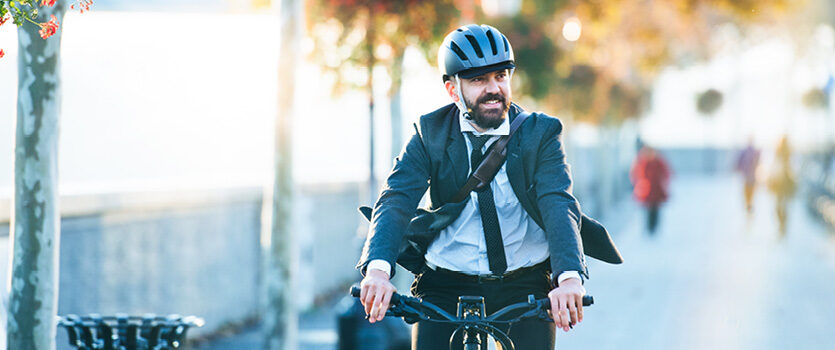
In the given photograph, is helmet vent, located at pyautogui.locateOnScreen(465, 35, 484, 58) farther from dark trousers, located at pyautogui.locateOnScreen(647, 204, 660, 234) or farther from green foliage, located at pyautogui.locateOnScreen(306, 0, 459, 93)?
dark trousers, located at pyautogui.locateOnScreen(647, 204, 660, 234)

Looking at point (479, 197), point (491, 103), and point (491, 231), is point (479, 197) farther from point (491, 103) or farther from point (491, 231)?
point (491, 103)

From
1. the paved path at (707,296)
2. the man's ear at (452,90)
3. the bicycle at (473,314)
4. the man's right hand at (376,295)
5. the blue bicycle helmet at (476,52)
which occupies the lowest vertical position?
the paved path at (707,296)

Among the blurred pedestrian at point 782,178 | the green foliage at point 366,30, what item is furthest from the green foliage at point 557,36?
the blurred pedestrian at point 782,178

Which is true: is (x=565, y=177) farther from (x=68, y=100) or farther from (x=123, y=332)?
(x=68, y=100)

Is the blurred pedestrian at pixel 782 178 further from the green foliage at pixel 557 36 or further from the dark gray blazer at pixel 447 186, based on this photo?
the dark gray blazer at pixel 447 186

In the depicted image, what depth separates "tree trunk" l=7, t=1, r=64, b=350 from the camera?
4727 millimetres

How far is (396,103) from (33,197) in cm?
709

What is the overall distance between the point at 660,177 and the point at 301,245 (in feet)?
34.3

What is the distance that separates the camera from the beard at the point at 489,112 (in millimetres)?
3984

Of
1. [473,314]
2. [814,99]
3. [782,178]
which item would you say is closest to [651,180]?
[782,178]

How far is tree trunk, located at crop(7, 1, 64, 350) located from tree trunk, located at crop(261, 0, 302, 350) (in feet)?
12.2

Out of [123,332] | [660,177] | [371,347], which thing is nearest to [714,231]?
[660,177]

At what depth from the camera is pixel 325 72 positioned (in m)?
10.3

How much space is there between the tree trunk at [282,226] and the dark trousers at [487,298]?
4353mm
